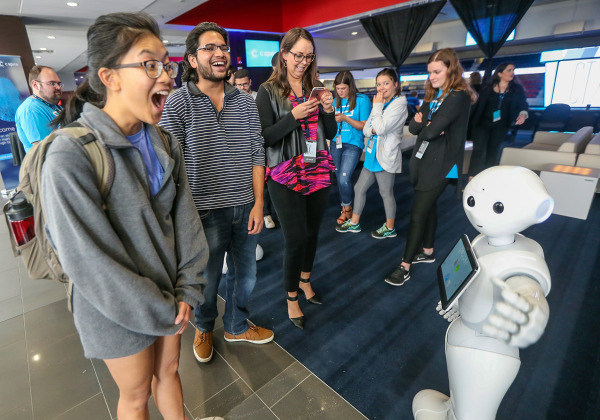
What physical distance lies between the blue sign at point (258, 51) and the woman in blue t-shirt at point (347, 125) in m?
4.58

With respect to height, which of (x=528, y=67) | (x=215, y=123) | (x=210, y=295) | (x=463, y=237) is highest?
(x=528, y=67)

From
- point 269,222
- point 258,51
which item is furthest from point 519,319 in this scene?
point 258,51

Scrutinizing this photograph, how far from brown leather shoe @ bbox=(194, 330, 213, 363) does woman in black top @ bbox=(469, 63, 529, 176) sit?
4.13m

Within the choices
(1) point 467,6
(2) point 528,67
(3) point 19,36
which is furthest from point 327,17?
(2) point 528,67

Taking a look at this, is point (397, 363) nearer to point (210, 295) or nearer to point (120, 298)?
point (210, 295)

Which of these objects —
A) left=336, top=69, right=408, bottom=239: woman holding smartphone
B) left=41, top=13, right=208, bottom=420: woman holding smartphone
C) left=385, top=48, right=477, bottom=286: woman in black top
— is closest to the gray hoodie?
left=41, top=13, right=208, bottom=420: woman holding smartphone

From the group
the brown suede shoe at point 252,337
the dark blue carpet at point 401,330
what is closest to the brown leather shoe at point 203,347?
the brown suede shoe at point 252,337

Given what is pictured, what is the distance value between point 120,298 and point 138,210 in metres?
0.22

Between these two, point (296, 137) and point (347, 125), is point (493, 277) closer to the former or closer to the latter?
point (296, 137)

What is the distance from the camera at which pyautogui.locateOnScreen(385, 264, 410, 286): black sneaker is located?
236 centimetres

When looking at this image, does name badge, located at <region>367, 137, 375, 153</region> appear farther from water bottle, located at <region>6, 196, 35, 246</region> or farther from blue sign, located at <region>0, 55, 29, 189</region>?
blue sign, located at <region>0, 55, 29, 189</region>

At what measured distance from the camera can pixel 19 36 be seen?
4.94 meters

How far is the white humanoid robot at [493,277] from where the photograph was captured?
99 centimetres

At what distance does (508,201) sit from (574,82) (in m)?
10.7
